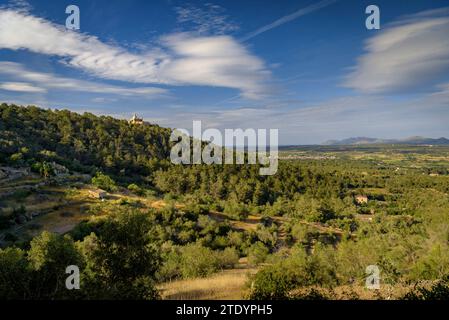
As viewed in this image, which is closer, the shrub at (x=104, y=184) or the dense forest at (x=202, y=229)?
the dense forest at (x=202, y=229)

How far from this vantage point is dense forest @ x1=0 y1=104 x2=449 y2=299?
11.5m

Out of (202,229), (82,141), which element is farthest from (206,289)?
(82,141)

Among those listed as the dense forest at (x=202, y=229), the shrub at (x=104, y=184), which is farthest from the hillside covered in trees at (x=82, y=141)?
the shrub at (x=104, y=184)

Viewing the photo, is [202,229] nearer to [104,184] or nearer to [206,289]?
[104,184]

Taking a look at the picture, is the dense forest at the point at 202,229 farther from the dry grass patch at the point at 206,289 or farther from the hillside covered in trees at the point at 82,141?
the dry grass patch at the point at 206,289

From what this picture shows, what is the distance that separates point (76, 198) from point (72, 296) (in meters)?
30.8

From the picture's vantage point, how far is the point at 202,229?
35062 mm

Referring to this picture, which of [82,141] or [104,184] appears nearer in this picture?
[104,184]

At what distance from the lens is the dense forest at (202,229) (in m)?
11.5

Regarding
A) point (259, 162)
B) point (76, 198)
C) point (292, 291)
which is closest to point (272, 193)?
point (259, 162)

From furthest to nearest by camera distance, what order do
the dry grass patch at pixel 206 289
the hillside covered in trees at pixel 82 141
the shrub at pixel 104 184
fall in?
the hillside covered in trees at pixel 82 141 → the shrub at pixel 104 184 → the dry grass patch at pixel 206 289

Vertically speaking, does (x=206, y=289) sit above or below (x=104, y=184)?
below

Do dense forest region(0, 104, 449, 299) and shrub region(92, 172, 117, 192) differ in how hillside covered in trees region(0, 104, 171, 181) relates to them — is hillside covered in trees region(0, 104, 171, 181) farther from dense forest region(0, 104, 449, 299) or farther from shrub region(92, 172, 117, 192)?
shrub region(92, 172, 117, 192)

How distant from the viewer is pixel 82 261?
12188mm
